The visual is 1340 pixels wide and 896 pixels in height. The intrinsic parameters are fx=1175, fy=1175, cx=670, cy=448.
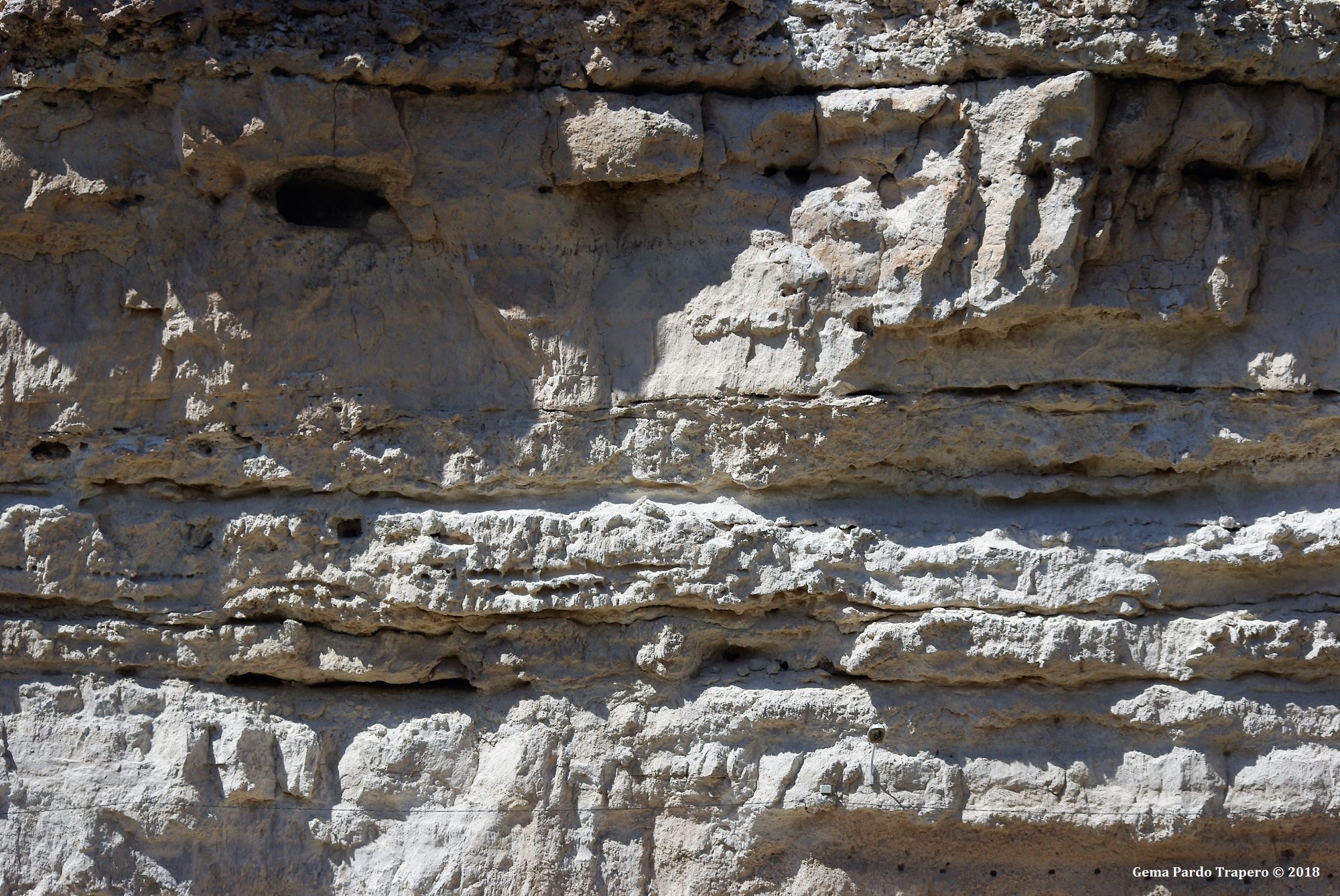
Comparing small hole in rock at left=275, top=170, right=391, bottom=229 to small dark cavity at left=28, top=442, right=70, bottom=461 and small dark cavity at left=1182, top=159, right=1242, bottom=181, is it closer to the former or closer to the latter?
small dark cavity at left=28, top=442, right=70, bottom=461

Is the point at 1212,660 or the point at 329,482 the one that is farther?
the point at 329,482

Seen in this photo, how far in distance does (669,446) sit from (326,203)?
4.11ft

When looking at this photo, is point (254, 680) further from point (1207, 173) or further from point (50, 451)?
point (1207, 173)

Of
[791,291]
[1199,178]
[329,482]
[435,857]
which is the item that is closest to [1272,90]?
[1199,178]

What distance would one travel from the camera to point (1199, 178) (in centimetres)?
323

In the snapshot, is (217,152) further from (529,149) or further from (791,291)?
(791,291)

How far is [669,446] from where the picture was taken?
11.0ft

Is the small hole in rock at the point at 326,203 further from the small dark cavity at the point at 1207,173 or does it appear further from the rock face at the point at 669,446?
the small dark cavity at the point at 1207,173

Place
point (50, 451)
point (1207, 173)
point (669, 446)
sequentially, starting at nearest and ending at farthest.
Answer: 1. point (1207, 173)
2. point (669, 446)
3. point (50, 451)

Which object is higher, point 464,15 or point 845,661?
point 464,15

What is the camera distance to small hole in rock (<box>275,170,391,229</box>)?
3439 mm

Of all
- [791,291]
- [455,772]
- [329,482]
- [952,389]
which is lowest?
[455,772]

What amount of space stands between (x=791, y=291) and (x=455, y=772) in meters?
1.65

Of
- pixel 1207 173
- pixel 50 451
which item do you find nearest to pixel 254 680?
pixel 50 451
